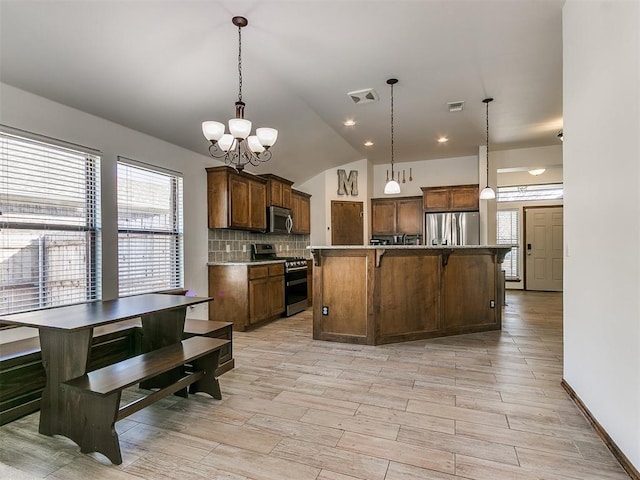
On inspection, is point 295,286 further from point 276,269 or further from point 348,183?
point 348,183

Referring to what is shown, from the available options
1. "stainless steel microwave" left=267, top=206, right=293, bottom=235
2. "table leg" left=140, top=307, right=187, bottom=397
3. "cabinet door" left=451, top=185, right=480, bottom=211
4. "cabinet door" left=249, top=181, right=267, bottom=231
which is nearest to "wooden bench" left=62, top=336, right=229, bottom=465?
"table leg" left=140, top=307, right=187, bottom=397

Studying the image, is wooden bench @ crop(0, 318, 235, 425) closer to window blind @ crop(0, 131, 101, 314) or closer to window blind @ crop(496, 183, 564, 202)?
window blind @ crop(0, 131, 101, 314)

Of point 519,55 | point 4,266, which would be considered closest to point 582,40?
point 519,55

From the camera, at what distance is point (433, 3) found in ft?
8.09

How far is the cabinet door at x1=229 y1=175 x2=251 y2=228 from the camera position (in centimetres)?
483

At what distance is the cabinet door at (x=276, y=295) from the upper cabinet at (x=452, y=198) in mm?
3415

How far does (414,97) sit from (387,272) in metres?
2.16

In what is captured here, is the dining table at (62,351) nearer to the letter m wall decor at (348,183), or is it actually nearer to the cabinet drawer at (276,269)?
the cabinet drawer at (276,269)

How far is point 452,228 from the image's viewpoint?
660 centimetres

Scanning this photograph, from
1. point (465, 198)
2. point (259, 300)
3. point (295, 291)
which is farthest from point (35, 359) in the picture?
point (465, 198)

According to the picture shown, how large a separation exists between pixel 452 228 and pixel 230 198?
4277 mm

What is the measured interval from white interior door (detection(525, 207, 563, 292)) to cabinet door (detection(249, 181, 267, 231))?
6.55 m

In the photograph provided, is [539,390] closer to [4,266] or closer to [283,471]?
[283,471]

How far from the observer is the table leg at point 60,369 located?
1.94 m
